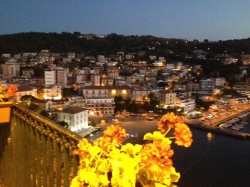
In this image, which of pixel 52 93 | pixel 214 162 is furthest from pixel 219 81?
pixel 214 162

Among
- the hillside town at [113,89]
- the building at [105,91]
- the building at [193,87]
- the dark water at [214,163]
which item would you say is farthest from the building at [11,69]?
the dark water at [214,163]

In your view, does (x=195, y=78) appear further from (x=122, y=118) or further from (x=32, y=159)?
(x=32, y=159)

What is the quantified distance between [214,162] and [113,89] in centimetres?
808

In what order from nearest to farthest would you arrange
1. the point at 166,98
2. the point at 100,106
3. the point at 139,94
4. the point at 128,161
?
the point at 128,161 < the point at 100,106 < the point at 166,98 < the point at 139,94

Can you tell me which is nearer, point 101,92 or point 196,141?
point 196,141

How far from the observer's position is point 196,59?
101 feet

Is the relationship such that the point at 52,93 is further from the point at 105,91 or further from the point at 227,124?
the point at 227,124

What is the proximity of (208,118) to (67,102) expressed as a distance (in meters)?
6.85

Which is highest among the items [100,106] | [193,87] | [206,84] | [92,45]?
[92,45]

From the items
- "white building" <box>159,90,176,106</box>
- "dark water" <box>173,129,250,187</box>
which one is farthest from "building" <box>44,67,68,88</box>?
"dark water" <box>173,129,250,187</box>

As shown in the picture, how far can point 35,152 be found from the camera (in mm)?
1523

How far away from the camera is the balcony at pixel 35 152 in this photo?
4.03ft

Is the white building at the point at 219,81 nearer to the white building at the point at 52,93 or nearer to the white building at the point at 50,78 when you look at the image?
the white building at the point at 50,78

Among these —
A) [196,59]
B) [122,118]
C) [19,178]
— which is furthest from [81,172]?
[196,59]
